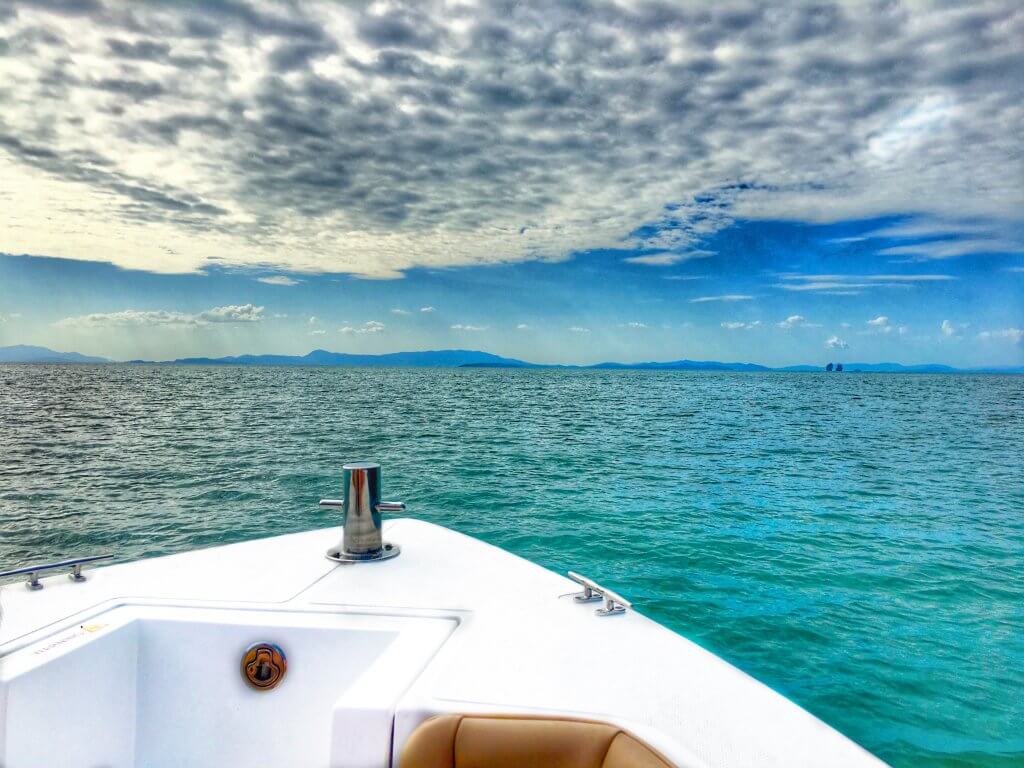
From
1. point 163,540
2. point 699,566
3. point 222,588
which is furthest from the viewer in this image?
point 163,540

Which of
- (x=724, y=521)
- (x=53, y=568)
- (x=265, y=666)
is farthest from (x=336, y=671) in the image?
(x=724, y=521)

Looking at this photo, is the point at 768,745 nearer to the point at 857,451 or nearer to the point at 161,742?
the point at 161,742

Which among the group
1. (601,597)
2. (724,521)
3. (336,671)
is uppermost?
(601,597)

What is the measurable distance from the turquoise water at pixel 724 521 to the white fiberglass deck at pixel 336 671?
3.09m

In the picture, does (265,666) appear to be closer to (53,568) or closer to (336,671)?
(336,671)

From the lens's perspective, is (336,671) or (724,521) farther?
(724,521)

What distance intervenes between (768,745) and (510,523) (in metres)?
7.94

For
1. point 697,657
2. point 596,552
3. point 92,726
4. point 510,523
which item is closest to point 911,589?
point 596,552

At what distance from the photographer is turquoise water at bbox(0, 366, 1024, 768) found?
186 inches

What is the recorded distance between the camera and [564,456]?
53.2ft

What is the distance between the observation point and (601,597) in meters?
2.47

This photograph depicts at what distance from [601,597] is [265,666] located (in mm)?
1312

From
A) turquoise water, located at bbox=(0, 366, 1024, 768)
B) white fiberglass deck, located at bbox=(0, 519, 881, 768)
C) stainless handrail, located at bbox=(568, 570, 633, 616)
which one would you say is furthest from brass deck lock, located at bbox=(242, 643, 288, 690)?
turquoise water, located at bbox=(0, 366, 1024, 768)

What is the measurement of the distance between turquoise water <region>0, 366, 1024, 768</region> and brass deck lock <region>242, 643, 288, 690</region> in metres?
3.82
